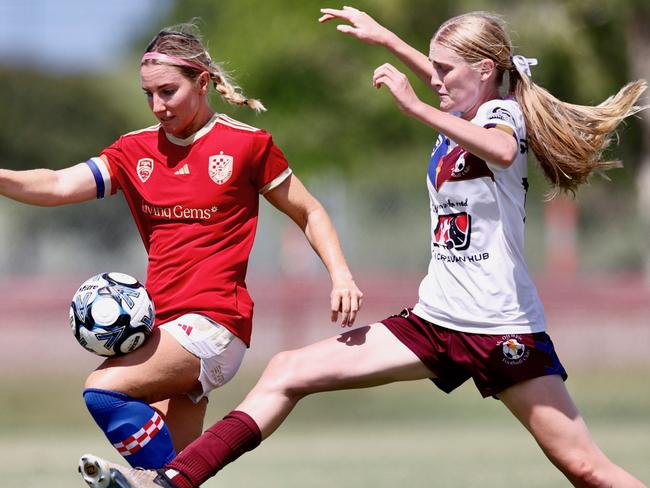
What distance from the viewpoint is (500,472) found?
816 centimetres

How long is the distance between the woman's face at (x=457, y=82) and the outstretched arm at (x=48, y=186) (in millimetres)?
1432

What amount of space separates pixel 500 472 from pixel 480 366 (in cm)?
347

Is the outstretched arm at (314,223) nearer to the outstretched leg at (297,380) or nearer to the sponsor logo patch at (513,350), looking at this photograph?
the outstretched leg at (297,380)

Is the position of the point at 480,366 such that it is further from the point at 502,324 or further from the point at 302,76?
the point at 302,76

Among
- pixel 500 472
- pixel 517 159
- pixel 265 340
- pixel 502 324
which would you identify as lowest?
pixel 265 340

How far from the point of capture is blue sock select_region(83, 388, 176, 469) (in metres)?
4.75

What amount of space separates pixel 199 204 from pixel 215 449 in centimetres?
96

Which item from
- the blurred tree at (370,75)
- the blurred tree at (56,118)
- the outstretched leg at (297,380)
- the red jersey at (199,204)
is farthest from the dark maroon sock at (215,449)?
the blurred tree at (56,118)

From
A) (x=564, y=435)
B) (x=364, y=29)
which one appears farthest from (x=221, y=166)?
(x=564, y=435)

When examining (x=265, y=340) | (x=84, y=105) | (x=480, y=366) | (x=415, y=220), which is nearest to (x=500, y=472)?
Result: (x=480, y=366)

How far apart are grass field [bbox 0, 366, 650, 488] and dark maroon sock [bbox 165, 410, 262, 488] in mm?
2850

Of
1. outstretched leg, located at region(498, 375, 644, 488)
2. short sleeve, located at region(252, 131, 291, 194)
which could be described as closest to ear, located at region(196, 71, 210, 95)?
short sleeve, located at region(252, 131, 291, 194)

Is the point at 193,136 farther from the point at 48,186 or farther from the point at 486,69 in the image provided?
the point at 486,69

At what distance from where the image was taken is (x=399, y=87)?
4.58 meters
